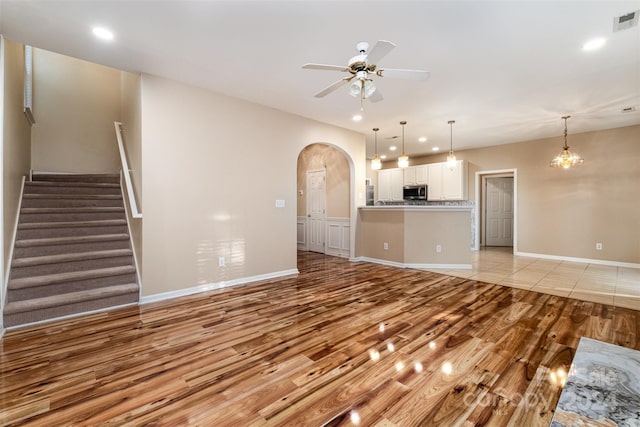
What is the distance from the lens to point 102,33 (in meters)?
2.63

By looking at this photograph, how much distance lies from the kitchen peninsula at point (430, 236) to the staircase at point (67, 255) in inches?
172

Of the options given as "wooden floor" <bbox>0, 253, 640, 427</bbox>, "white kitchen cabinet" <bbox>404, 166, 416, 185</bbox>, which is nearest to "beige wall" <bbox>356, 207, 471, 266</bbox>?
"wooden floor" <bbox>0, 253, 640, 427</bbox>

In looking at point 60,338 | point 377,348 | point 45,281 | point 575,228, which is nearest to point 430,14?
point 377,348

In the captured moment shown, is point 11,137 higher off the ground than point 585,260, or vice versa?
point 11,137

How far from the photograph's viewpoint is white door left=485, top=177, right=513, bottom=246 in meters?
8.34

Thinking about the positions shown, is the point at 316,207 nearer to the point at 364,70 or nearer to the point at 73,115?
the point at 364,70

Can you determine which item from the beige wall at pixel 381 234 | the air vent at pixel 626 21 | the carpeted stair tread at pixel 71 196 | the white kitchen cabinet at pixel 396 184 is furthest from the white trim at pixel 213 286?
the white kitchen cabinet at pixel 396 184

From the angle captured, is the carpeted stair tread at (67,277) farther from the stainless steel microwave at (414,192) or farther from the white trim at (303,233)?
the stainless steel microwave at (414,192)

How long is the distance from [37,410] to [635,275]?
25.2 ft

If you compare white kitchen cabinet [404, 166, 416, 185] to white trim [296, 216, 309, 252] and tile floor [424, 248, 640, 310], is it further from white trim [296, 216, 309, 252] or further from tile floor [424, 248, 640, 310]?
white trim [296, 216, 309, 252]

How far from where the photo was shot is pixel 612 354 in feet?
7.40

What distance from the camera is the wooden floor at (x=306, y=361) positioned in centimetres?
164

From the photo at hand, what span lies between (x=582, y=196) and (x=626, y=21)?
15.8ft

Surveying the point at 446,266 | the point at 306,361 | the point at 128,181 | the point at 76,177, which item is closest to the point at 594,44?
the point at 446,266
